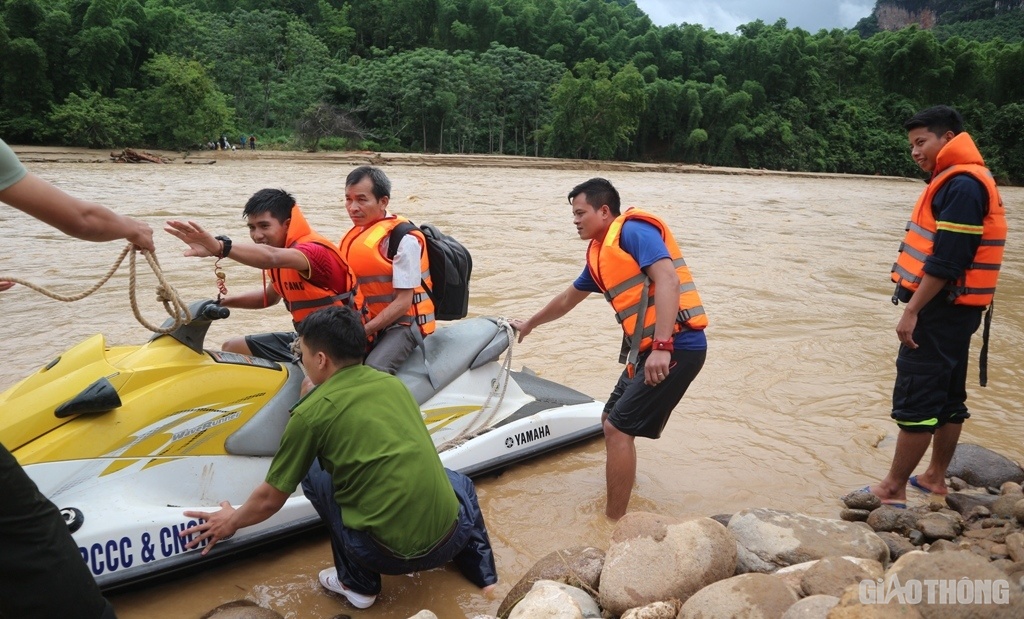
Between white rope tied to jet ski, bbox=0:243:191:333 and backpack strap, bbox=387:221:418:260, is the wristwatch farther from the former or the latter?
backpack strap, bbox=387:221:418:260

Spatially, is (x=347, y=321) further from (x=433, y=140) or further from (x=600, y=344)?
(x=433, y=140)

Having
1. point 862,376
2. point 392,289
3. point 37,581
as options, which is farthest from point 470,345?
point 862,376

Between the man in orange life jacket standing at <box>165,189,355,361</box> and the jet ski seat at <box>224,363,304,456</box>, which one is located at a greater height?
the man in orange life jacket standing at <box>165,189,355,361</box>

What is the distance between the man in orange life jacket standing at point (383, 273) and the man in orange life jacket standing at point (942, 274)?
2.50m

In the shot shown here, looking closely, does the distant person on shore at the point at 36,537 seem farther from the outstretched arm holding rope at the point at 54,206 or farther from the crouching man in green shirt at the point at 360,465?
the crouching man in green shirt at the point at 360,465

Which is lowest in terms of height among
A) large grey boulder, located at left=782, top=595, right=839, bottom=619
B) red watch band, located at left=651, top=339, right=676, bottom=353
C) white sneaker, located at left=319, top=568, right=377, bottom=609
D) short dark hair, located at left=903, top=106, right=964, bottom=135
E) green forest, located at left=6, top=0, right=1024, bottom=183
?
white sneaker, located at left=319, top=568, right=377, bottom=609

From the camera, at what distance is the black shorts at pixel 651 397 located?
3730 mm

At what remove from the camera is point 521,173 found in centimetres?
3659

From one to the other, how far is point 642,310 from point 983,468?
8.70ft

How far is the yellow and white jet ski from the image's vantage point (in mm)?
2994

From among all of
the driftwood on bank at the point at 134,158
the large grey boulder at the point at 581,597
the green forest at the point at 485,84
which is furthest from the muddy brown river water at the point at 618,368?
the green forest at the point at 485,84

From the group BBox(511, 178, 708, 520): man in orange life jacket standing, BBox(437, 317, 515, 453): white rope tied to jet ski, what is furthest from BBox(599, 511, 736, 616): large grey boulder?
BBox(437, 317, 515, 453): white rope tied to jet ski

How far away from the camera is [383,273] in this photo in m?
4.11

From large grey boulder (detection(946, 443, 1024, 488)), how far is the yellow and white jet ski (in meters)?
3.24
